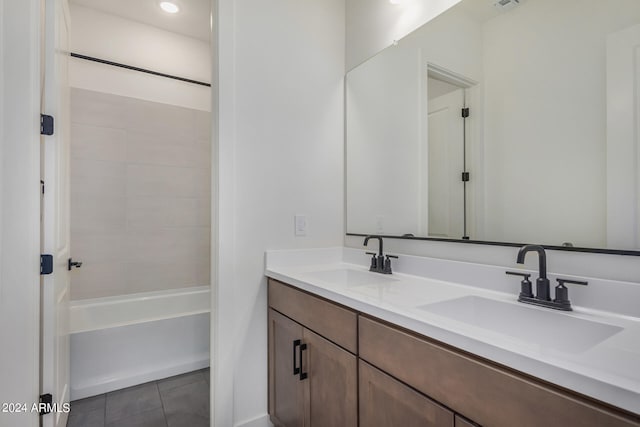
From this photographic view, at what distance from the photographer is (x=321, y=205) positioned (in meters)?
Result: 1.78

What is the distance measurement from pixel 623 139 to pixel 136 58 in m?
3.08

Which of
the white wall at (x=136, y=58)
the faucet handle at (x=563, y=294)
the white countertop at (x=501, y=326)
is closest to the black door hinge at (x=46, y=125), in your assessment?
the white countertop at (x=501, y=326)

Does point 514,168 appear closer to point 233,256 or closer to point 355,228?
point 355,228

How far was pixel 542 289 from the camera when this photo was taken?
91 centimetres

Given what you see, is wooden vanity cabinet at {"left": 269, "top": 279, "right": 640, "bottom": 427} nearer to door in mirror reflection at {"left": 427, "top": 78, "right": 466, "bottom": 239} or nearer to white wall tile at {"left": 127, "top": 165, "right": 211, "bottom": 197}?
door in mirror reflection at {"left": 427, "top": 78, "right": 466, "bottom": 239}

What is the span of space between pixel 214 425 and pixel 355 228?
1195 millimetres

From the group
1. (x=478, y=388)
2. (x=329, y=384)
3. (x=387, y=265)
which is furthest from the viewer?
(x=387, y=265)

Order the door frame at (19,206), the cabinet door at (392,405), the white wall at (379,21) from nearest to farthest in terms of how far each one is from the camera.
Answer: the cabinet door at (392,405)
the door frame at (19,206)
the white wall at (379,21)

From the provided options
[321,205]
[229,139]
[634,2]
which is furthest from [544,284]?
[229,139]

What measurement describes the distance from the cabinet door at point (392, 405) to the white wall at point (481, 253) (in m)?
0.61

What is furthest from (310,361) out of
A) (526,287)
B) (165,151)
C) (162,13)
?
(162,13)

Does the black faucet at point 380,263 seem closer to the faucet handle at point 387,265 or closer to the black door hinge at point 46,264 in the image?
the faucet handle at point 387,265

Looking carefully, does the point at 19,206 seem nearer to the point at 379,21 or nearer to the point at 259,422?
the point at 259,422

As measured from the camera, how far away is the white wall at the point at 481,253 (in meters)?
0.87
